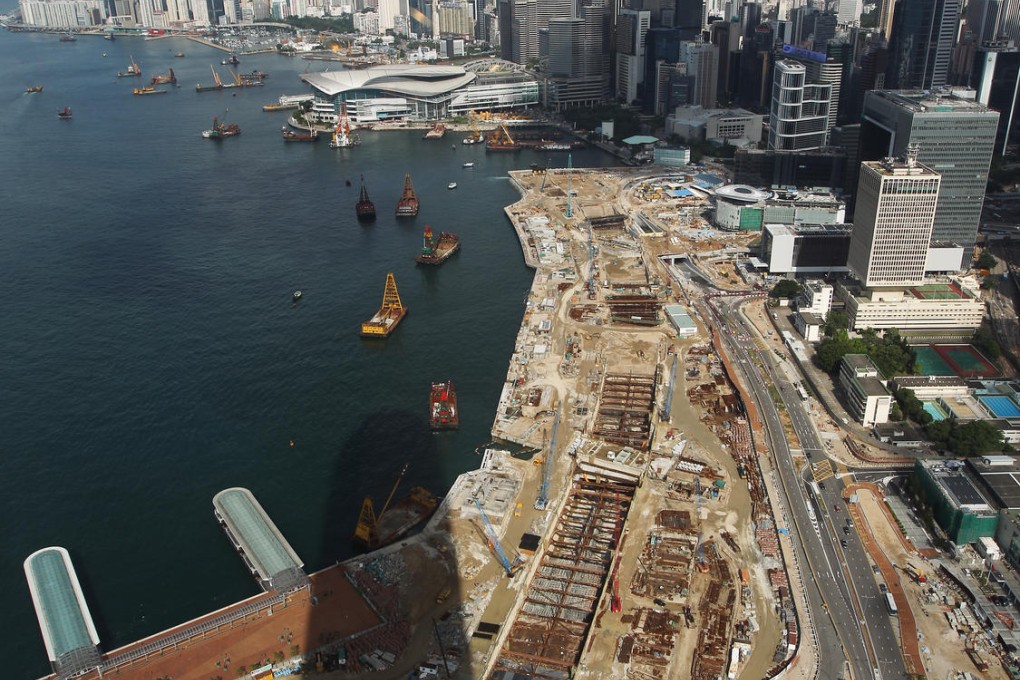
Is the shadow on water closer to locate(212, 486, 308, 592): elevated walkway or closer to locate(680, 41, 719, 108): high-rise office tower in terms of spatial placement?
locate(212, 486, 308, 592): elevated walkway

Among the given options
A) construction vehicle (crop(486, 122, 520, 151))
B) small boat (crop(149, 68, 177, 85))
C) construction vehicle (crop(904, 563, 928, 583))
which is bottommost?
construction vehicle (crop(904, 563, 928, 583))

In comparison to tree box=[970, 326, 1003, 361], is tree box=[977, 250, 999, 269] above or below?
above

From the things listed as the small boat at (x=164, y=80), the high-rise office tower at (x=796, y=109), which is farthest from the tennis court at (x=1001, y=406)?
the small boat at (x=164, y=80)

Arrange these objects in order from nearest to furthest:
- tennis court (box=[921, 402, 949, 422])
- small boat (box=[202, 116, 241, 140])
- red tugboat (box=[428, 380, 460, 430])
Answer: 1. tennis court (box=[921, 402, 949, 422])
2. red tugboat (box=[428, 380, 460, 430])
3. small boat (box=[202, 116, 241, 140])

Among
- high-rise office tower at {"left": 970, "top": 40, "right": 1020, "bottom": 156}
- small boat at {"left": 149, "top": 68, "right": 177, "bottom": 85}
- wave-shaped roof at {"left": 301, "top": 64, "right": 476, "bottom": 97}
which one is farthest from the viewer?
small boat at {"left": 149, "top": 68, "right": 177, "bottom": 85}

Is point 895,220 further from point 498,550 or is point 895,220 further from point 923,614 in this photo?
point 498,550

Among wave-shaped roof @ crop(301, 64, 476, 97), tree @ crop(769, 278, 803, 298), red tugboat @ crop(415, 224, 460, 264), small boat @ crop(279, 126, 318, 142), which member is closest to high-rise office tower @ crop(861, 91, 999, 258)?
tree @ crop(769, 278, 803, 298)

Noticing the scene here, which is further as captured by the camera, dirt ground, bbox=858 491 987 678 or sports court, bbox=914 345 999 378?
sports court, bbox=914 345 999 378
